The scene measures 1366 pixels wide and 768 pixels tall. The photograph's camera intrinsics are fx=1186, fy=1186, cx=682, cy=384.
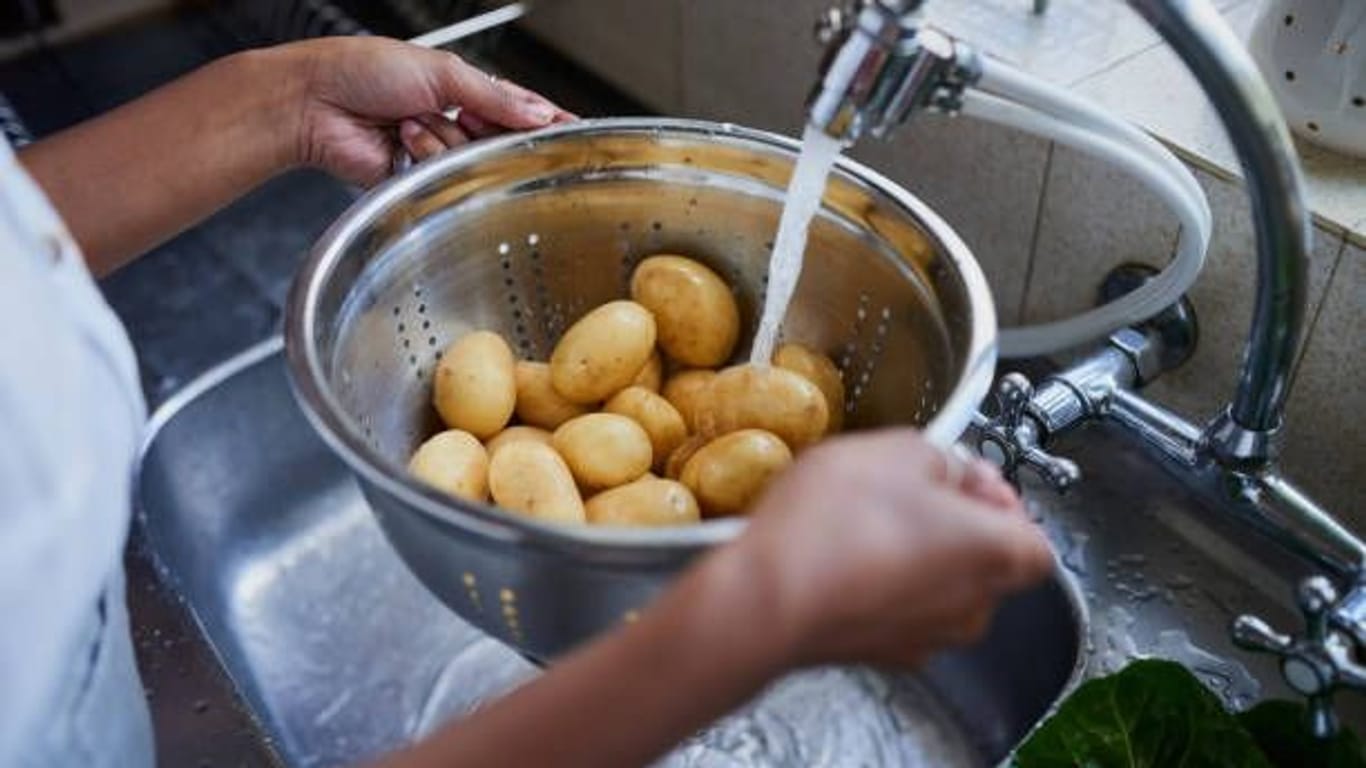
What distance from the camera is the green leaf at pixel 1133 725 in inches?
21.8

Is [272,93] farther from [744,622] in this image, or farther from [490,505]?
[744,622]

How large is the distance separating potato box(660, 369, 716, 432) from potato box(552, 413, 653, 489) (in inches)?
1.4

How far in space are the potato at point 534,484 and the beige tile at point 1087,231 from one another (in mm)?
351

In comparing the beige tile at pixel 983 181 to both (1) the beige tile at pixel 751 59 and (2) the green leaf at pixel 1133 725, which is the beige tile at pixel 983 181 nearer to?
(1) the beige tile at pixel 751 59

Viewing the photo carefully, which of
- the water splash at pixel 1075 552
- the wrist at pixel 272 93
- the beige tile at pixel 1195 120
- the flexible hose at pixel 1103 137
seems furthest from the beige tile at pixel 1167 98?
the wrist at pixel 272 93

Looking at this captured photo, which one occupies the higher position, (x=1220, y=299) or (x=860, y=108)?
(x=860, y=108)

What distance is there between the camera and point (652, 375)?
0.58m

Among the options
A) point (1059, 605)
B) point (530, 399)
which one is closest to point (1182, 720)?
point (1059, 605)

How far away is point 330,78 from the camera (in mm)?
620

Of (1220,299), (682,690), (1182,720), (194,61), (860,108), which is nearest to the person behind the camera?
(682,690)

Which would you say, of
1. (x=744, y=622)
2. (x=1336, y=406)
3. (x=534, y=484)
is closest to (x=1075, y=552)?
(x=1336, y=406)

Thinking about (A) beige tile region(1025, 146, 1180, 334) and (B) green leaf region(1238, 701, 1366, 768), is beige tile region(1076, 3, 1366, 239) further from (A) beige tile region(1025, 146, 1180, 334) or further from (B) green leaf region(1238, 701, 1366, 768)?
(B) green leaf region(1238, 701, 1366, 768)

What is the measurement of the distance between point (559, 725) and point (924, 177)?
588 mm

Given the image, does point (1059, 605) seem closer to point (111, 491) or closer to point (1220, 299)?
point (1220, 299)
